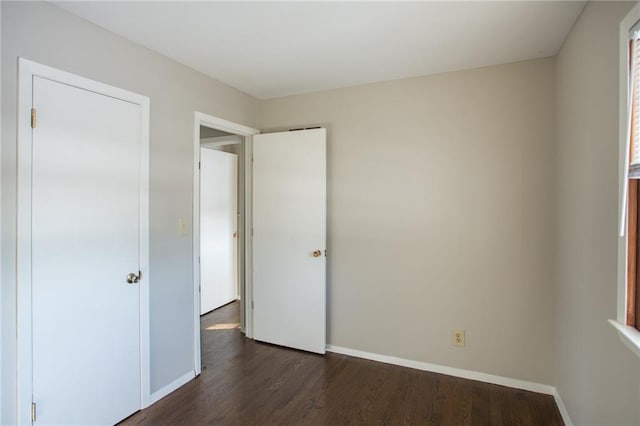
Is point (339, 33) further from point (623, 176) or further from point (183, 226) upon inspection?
point (183, 226)

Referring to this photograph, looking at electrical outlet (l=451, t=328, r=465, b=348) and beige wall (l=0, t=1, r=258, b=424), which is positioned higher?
beige wall (l=0, t=1, r=258, b=424)

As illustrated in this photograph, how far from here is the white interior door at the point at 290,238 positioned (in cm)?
308

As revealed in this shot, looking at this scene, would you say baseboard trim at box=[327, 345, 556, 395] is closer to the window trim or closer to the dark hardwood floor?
the dark hardwood floor

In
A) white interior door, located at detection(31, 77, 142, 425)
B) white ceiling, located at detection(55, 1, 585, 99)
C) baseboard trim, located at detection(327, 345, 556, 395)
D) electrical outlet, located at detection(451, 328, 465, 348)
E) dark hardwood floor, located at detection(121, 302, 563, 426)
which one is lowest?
dark hardwood floor, located at detection(121, 302, 563, 426)

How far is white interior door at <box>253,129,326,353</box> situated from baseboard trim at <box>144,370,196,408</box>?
848mm

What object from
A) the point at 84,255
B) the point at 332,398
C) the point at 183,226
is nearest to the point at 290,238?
the point at 183,226

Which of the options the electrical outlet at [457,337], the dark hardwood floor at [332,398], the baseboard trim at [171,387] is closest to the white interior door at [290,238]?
the dark hardwood floor at [332,398]

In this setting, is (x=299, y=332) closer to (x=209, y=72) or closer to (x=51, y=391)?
(x=51, y=391)

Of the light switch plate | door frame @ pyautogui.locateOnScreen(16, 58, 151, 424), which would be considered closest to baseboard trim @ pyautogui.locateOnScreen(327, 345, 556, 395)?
the light switch plate

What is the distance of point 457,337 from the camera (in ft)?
A: 8.83

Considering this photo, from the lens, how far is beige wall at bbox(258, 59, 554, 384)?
2.45 m

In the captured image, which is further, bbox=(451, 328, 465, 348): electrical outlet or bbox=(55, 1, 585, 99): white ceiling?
bbox=(451, 328, 465, 348): electrical outlet

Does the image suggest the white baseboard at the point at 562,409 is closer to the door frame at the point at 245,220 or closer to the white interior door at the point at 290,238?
the white interior door at the point at 290,238

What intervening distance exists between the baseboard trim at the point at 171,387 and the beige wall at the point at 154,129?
37mm
